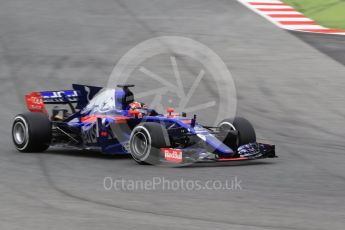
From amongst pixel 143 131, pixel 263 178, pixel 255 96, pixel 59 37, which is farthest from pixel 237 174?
pixel 59 37

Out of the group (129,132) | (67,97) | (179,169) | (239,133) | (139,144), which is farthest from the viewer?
(67,97)

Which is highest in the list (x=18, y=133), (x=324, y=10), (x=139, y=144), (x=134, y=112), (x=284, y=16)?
(x=324, y=10)

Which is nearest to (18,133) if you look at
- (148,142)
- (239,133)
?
(148,142)

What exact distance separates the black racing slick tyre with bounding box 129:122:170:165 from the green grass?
12625 millimetres

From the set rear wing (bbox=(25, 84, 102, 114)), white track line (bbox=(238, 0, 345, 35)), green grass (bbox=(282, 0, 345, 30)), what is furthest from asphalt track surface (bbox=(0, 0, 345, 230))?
green grass (bbox=(282, 0, 345, 30))

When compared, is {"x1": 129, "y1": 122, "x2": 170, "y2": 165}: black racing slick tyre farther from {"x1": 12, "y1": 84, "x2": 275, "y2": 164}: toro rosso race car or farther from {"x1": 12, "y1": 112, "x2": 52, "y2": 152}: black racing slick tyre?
{"x1": 12, "y1": 112, "x2": 52, "y2": 152}: black racing slick tyre

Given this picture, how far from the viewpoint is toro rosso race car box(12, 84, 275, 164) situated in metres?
12.4

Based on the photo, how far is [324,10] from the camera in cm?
2494

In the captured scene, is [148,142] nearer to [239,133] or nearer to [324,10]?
[239,133]

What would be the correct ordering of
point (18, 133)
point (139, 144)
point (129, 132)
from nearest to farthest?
point (139, 144), point (129, 132), point (18, 133)

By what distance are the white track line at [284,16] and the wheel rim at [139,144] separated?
39.7 feet

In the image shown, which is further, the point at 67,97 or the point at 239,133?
the point at 67,97

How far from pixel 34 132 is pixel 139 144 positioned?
2.01m

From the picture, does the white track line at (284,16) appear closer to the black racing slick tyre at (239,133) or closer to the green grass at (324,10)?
the green grass at (324,10)
